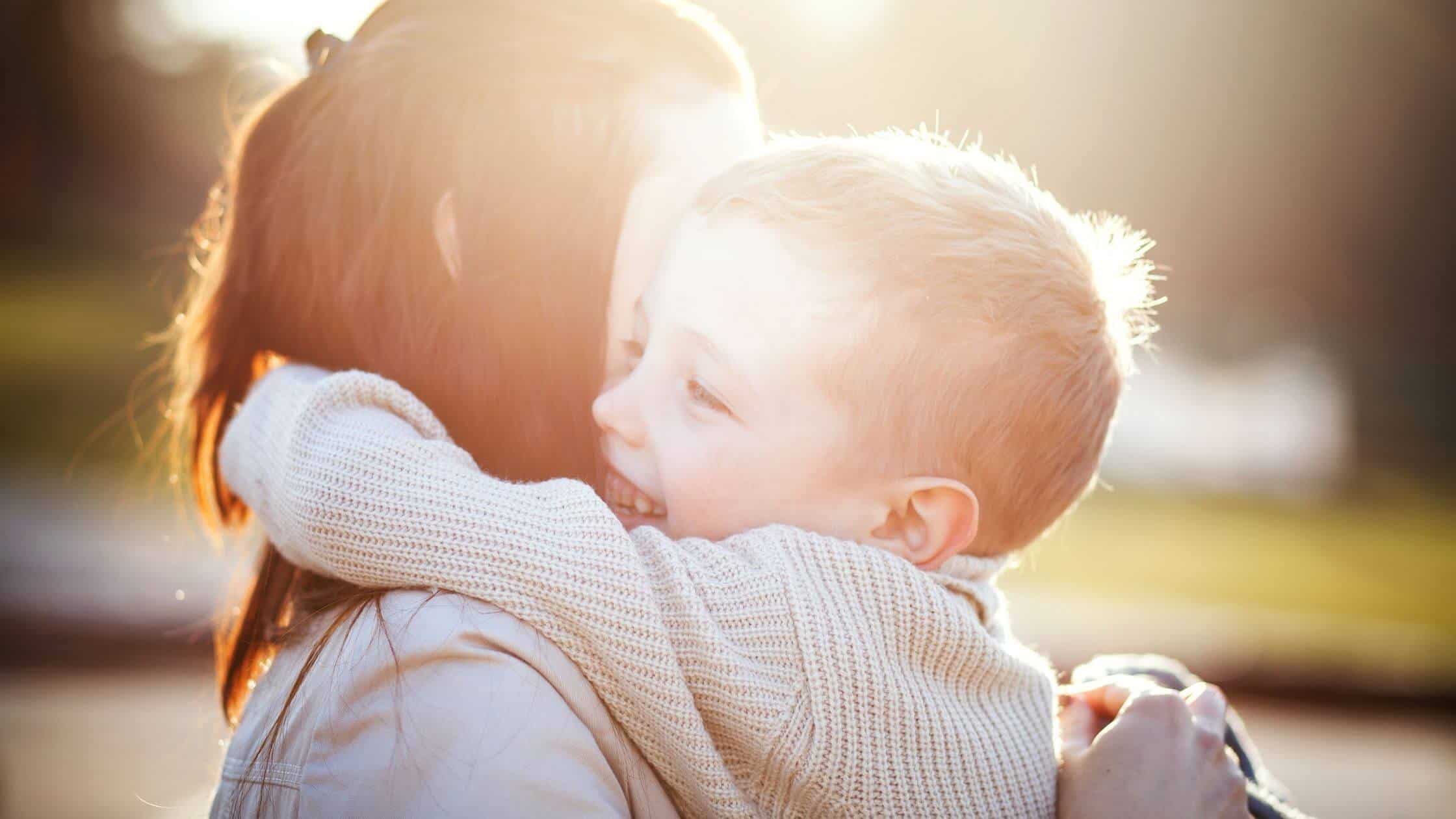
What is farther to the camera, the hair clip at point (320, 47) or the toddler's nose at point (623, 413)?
the hair clip at point (320, 47)

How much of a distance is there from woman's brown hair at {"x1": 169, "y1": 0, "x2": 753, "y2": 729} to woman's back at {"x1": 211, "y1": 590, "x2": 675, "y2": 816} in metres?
0.43

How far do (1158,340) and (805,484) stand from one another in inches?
444

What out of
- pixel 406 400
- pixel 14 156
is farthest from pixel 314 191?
pixel 14 156

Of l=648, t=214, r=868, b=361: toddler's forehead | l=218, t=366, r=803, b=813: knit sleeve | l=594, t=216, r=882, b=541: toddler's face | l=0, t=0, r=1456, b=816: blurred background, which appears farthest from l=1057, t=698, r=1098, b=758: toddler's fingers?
l=0, t=0, r=1456, b=816: blurred background

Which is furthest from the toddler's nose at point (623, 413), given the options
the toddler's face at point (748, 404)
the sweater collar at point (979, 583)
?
the sweater collar at point (979, 583)

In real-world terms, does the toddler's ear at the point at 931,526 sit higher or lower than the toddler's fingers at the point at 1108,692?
higher

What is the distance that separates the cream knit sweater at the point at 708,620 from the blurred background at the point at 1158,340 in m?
3.62

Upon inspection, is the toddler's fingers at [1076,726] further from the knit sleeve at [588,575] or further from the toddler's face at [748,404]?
the knit sleeve at [588,575]

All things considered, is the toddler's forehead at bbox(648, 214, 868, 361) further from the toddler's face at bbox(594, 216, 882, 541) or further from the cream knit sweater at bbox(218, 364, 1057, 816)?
the cream knit sweater at bbox(218, 364, 1057, 816)

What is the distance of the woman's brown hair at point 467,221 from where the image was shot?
5.25 ft

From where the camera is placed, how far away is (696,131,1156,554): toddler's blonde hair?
147 cm

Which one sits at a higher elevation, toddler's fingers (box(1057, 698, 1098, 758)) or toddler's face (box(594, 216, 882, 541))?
toddler's face (box(594, 216, 882, 541))

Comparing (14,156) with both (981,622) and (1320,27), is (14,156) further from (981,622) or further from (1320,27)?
(1320,27)

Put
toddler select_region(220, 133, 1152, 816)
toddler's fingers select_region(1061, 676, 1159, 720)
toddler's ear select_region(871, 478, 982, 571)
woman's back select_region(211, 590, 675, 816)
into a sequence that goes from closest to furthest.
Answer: woman's back select_region(211, 590, 675, 816) → toddler select_region(220, 133, 1152, 816) → toddler's ear select_region(871, 478, 982, 571) → toddler's fingers select_region(1061, 676, 1159, 720)
